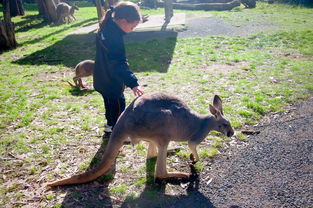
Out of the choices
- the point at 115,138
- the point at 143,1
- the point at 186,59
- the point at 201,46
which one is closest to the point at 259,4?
the point at 143,1

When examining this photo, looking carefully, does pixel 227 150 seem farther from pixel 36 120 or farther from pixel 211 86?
pixel 36 120

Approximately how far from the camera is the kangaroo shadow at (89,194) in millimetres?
2941

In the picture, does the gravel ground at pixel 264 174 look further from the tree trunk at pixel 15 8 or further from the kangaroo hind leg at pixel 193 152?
the tree trunk at pixel 15 8

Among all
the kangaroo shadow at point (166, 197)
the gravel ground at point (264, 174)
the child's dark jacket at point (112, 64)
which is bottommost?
the kangaroo shadow at point (166, 197)

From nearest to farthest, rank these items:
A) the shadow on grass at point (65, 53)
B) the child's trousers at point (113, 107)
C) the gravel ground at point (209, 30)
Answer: the child's trousers at point (113, 107) < the shadow on grass at point (65, 53) < the gravel ground at point (209, 30)

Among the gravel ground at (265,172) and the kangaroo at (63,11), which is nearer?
the gravel ground at (265,172)

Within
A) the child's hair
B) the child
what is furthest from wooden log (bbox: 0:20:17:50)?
the child's hair

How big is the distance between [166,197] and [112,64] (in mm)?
1783

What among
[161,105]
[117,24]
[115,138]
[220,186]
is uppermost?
[117,24]

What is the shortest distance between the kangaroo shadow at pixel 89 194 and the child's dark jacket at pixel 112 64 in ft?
3.91

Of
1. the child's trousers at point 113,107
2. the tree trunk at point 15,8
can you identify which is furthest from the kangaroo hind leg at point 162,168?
the tree trunk at point 15,8

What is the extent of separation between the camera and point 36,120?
4812mm

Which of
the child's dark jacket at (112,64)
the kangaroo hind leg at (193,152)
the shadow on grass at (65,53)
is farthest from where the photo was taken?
the shadow on grass at (65,53)

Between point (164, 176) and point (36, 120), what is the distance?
2791 mm
